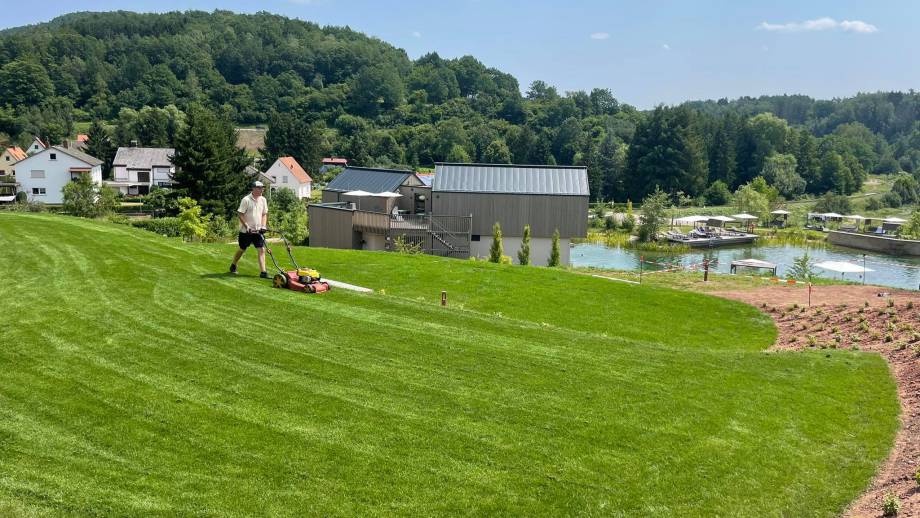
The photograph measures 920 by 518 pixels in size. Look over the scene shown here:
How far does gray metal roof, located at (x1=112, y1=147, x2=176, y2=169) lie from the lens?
3036 inches

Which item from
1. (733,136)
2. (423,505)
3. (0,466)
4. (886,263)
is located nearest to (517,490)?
(423,505)

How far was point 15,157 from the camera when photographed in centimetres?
8219

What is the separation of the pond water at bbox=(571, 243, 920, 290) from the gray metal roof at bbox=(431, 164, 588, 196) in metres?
7.07

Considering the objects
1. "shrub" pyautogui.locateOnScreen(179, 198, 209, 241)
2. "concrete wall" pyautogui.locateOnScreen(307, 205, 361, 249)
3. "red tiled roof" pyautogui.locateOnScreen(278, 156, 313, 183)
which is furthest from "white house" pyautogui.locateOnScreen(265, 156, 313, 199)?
"shrub" pyautogui.locateOnScreen(179, 198, 209, 241)

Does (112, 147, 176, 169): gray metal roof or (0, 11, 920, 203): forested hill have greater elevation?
(0, 11, 920, 203): forested hill

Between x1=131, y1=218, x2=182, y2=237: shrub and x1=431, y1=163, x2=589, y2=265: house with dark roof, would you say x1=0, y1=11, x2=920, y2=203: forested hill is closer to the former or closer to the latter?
x1=131, y1=218, x2=182, y2=237: shrub

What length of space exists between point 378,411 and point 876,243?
211 ft

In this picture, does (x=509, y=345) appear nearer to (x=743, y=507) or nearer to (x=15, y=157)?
(x=743, y=507)

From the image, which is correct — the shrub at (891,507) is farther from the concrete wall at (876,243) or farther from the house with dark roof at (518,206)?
the concrete wall at (876,243)

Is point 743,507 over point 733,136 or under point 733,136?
under

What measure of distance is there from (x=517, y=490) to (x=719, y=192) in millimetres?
96870

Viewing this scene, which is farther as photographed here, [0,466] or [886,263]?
[886,263]

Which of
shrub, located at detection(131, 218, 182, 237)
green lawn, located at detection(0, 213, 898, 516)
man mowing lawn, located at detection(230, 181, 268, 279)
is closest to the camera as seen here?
green lawn, located at detection(0, 213, 898, 516)

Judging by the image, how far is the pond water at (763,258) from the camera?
45812 millimetres
